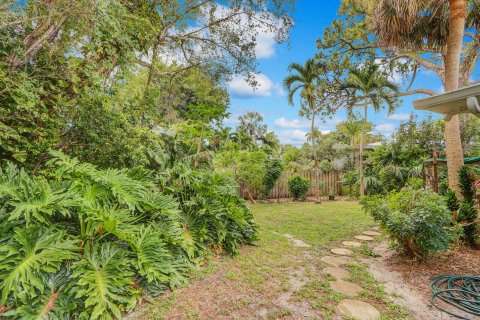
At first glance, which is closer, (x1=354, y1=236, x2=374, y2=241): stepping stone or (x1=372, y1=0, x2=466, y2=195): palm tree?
(x1=372, y1=0, x2=466, y2=195): palm tree

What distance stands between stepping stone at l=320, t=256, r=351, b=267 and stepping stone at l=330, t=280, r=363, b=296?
59 centimetres

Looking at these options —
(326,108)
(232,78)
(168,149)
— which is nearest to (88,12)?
(168,149)

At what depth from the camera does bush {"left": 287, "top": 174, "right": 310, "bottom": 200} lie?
11219 mm

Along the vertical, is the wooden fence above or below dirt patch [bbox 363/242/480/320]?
above

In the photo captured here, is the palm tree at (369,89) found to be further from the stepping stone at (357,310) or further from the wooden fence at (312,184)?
the stepping stone at (357,310)

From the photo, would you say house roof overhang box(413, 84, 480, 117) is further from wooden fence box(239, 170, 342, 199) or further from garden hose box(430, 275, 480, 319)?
wooden fence box(239, 170, 342, 199)

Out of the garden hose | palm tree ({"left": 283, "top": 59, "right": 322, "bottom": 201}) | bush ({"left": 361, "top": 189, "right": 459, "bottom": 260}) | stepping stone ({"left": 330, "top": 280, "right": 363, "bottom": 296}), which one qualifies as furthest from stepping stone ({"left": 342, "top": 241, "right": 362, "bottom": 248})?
palm tree ({"left": 283, "top": 59, "right": 322, "bottom": 201})

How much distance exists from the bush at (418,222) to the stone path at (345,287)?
83 cm

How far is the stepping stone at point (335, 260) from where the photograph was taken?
11.2 feet

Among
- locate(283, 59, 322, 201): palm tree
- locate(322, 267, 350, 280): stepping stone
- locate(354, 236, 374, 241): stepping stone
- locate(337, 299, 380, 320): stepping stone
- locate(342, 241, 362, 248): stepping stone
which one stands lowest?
locate(337, 299, 380, 320): stepping stone

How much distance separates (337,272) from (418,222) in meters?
1.25

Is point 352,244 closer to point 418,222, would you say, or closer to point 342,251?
point 342,251

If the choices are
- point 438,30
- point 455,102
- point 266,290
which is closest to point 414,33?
point 438,30

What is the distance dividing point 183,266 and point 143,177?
4.34 feet
